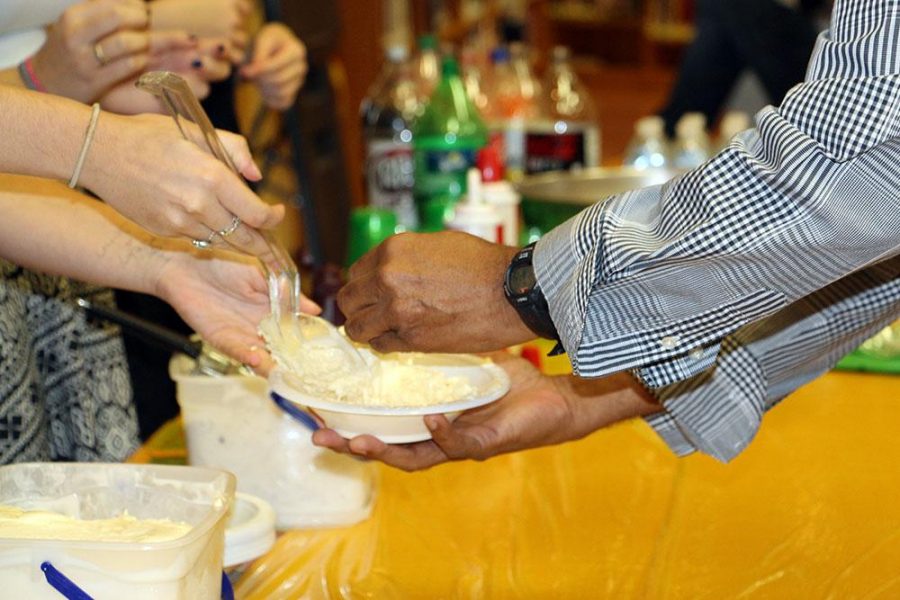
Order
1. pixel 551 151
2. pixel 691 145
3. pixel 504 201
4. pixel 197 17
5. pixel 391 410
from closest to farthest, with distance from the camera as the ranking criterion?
pixel 391 410, pixel 197 17, pixel 504 201, pixel 551 151, pixel 691 145

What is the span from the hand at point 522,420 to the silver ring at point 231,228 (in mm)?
224

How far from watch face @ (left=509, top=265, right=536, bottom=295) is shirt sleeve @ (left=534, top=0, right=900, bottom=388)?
0.5 inches

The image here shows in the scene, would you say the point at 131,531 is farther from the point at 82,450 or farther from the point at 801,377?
the point at 801,377

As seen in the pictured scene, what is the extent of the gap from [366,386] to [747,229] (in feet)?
1.40

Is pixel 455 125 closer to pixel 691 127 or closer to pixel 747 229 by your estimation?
pixel 691 127

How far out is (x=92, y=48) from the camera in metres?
1.60

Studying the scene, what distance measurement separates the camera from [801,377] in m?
1.38

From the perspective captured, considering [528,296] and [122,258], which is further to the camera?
[122,258]

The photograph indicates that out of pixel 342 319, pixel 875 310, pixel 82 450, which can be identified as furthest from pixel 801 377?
pixel 82 450

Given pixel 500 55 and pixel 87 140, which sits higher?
pixel 87 140

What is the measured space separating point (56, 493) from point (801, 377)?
2.80 feet

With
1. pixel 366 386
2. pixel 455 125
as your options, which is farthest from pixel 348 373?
pixel 455 125

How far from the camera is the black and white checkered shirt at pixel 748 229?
985 mm

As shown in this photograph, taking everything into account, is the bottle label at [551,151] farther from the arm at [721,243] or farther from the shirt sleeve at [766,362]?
the arm at [721,243]
